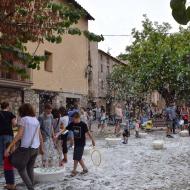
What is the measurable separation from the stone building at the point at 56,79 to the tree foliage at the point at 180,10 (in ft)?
60.8

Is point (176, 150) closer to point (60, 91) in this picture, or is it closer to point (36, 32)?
point (36, 32)

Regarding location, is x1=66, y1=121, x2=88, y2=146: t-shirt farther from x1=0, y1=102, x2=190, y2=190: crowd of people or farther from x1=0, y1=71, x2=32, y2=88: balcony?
x1=0, y1=71, x2=32, y2=88: balcony

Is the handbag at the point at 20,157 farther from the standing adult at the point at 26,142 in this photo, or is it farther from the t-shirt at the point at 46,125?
the t-shirt at the point at 46,125

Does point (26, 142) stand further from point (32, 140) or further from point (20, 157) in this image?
point (20, 157)

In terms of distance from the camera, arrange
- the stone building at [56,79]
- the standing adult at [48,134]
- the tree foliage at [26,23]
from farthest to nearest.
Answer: the stone building at [56,79], the standing adult at [48,134], the tree foliage at [26,23]

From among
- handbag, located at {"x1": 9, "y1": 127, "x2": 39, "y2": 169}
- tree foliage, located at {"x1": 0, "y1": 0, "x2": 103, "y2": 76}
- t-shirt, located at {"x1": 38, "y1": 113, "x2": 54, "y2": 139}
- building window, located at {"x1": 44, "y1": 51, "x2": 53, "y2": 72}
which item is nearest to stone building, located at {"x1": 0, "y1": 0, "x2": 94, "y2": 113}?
building window, located at {"x1": 44, "y1": 51, "x2": 53, "y2": 72}

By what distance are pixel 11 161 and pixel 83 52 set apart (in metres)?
24.1

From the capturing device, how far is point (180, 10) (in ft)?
5.48

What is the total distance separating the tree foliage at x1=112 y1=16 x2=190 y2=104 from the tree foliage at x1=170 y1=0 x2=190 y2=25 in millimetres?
28978

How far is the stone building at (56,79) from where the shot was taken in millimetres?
21750

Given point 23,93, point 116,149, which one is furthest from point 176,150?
point 23,93

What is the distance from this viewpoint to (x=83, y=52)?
30.9m

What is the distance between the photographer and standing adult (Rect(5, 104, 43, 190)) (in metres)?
7.16

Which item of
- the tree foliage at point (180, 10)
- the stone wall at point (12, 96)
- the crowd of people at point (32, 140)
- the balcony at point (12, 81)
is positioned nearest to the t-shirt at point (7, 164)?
the crowd of people at point (32, 140)
